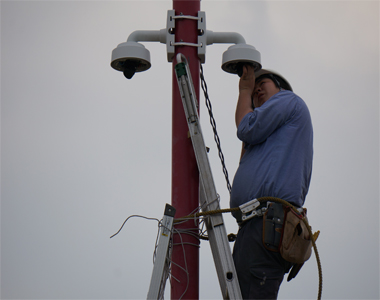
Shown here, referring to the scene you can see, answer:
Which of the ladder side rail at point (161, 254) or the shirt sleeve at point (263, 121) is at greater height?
the shirt sleeve at point (263, 121)

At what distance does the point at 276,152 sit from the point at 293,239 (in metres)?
0.66

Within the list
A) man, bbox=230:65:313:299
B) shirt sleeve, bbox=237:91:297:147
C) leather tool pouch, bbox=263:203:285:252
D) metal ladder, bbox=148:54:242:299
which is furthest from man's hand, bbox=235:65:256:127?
leather tool pouch, bbox=263:203:285:252

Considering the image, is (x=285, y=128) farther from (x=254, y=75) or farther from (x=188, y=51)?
(x=188, y=51)

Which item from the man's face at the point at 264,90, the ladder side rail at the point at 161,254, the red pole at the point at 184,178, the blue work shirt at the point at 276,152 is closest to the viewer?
the ladder side rail at the point at 161,254

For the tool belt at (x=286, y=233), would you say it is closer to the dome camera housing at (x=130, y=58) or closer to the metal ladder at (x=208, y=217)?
the metal ladder at (x=208, y=217)

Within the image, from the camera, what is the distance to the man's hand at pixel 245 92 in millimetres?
4242

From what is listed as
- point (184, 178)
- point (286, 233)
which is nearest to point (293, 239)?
point (286, 233)

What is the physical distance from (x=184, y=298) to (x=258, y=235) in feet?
2.55

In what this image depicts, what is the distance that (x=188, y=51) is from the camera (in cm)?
459

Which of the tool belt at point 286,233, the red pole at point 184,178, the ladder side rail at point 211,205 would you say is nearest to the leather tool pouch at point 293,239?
the tool belt at point 286,233

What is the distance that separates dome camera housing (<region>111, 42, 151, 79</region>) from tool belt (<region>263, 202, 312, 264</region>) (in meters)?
1.73

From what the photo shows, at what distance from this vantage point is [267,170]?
A: 399 centimetres

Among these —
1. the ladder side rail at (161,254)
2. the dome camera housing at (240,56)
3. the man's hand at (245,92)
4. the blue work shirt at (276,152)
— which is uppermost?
the dome camera housing at (240,56)

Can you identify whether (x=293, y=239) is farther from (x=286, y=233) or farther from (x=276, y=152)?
(x=276, y=152)
